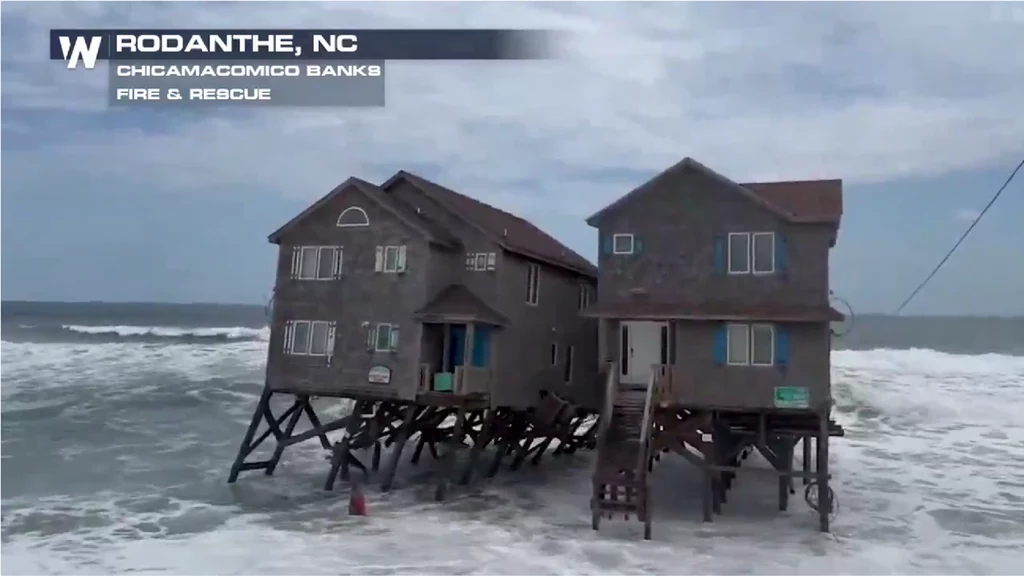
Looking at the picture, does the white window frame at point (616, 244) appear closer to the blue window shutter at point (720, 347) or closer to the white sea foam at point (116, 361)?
the blue window shutter at point (720, 347)

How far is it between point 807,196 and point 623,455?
8272mm

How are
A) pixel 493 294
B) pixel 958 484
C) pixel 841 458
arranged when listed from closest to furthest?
pixel 493 294 → pixel 958 484 → pixel 841 458

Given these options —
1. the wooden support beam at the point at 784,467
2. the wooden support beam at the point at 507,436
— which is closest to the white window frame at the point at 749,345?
the wooden support beam at the point at 784,467

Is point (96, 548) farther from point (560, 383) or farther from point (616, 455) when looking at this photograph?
point (560, 383)

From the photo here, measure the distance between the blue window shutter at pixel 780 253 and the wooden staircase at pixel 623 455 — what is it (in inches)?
166

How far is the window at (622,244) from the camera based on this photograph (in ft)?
71.1

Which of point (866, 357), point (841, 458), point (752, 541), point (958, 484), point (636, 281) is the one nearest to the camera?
A: point (752, 541)

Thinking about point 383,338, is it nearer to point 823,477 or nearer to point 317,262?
point 317,262

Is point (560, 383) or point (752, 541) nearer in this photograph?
point (752, 541)

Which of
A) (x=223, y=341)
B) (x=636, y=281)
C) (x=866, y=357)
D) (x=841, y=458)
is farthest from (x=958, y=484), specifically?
(x=223, y=341)

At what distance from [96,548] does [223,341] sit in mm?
64774

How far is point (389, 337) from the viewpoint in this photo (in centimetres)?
2309

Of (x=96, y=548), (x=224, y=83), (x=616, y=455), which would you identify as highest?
(x=224, y=83)

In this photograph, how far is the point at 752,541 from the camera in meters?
18.7
